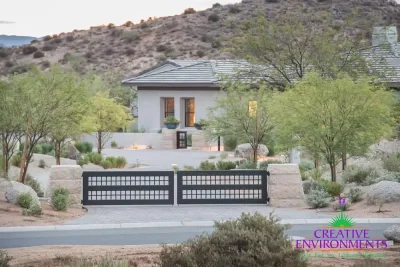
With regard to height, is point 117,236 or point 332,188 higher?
point 332,188

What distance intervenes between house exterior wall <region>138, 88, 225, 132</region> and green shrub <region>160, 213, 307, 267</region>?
120 feet

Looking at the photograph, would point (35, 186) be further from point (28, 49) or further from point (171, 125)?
point (28, 49)

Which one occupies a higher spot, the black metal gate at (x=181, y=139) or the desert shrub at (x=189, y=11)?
the desert shrub at (x=189, y=11)

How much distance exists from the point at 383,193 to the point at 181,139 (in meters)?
27.1

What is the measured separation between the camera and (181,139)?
151ft

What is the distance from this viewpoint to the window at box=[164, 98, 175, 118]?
4834 cm

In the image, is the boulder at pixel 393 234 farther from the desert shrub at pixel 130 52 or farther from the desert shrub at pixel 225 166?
the desert shrub at pixel 130 52

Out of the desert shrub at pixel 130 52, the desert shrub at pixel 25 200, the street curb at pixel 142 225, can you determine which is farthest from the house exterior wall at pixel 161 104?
the desert shrub at pixel 130 52

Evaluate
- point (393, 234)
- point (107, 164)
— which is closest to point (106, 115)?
point (107, 164)

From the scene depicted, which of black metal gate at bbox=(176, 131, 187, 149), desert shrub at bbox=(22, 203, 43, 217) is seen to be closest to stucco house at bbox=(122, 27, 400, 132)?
black metal gate at bbox=(176, 131, 187, 149)

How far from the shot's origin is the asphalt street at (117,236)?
48.4 ft

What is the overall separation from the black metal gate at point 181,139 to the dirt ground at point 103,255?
106ft

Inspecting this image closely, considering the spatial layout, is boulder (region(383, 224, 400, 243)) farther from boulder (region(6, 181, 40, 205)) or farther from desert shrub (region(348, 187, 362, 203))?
boulder (region(6, 181, 40, 205))

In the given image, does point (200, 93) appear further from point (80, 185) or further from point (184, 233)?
point (184, 233)
